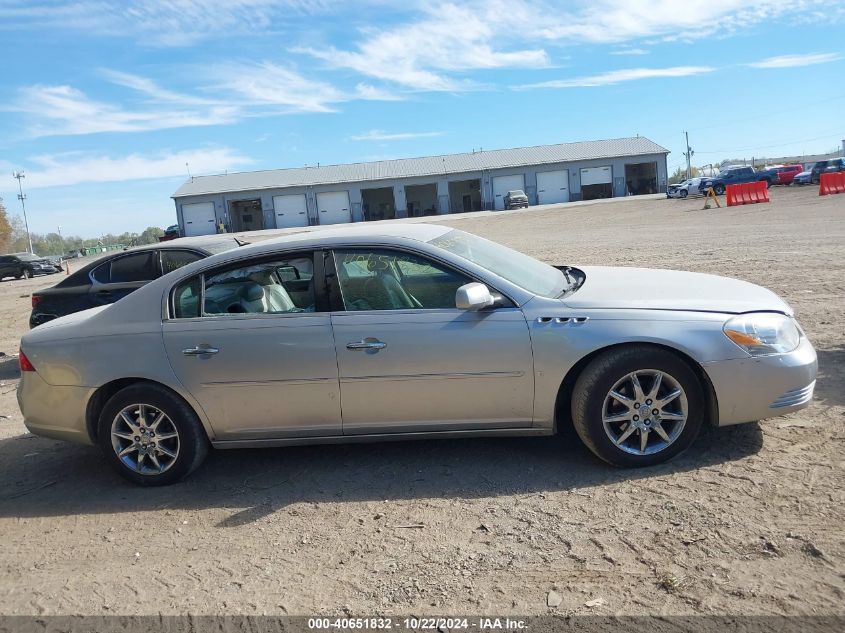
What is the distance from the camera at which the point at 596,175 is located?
71.6 m

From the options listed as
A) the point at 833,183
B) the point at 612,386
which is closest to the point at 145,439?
the point at 612,386

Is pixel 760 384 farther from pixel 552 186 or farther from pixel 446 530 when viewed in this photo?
pixel 552 186

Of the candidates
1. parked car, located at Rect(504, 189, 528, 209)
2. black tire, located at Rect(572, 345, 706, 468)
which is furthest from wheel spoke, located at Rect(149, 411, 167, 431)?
parked car, located at Rect(504, 189, 528, 209)

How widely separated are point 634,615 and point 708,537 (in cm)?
76

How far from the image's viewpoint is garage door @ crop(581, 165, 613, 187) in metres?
71.4

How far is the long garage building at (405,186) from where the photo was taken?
70.4 metres

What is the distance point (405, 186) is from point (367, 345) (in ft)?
226

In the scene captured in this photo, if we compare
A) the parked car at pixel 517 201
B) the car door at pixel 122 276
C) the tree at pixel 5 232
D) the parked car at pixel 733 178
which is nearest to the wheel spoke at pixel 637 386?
the car door at pixel 122 276

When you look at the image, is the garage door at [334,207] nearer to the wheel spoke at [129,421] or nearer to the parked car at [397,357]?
the parked car at [397,357]

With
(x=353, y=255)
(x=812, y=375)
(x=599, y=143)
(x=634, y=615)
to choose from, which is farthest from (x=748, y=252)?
(x=599, y=143)

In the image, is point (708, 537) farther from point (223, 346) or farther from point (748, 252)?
point (748, 252)

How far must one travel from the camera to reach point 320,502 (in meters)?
4.28

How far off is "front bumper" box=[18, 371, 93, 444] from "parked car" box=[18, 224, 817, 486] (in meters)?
0.01

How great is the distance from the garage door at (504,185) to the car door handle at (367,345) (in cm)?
6806
